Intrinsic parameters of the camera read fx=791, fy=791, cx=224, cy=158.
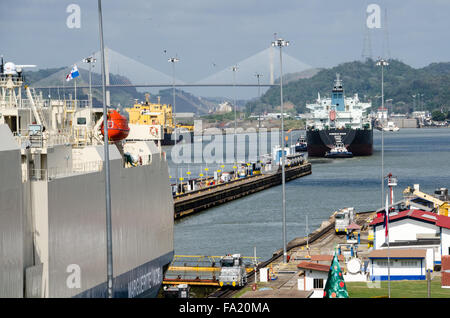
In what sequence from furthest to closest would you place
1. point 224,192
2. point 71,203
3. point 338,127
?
point 338,127, point 224,192, point 71,203

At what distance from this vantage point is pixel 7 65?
68.9 ft

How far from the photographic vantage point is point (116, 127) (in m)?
23.9

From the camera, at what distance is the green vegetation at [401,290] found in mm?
25766

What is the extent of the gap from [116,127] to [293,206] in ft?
128

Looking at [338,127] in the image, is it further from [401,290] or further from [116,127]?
[116,127]

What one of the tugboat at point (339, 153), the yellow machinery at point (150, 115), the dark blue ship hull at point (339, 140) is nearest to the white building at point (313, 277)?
the tugboat at point (339, 153)

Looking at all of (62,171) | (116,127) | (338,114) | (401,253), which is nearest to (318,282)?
(401,253)

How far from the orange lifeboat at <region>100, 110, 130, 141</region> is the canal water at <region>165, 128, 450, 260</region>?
16.1 metres

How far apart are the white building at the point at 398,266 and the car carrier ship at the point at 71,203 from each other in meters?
7.84

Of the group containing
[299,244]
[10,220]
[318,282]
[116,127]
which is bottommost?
[299,244]

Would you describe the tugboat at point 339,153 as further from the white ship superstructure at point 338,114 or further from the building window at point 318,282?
the building window at point 318,282

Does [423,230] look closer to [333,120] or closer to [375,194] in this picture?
[375,194]

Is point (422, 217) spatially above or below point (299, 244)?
above

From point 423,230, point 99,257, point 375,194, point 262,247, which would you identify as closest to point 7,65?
point 99,257
